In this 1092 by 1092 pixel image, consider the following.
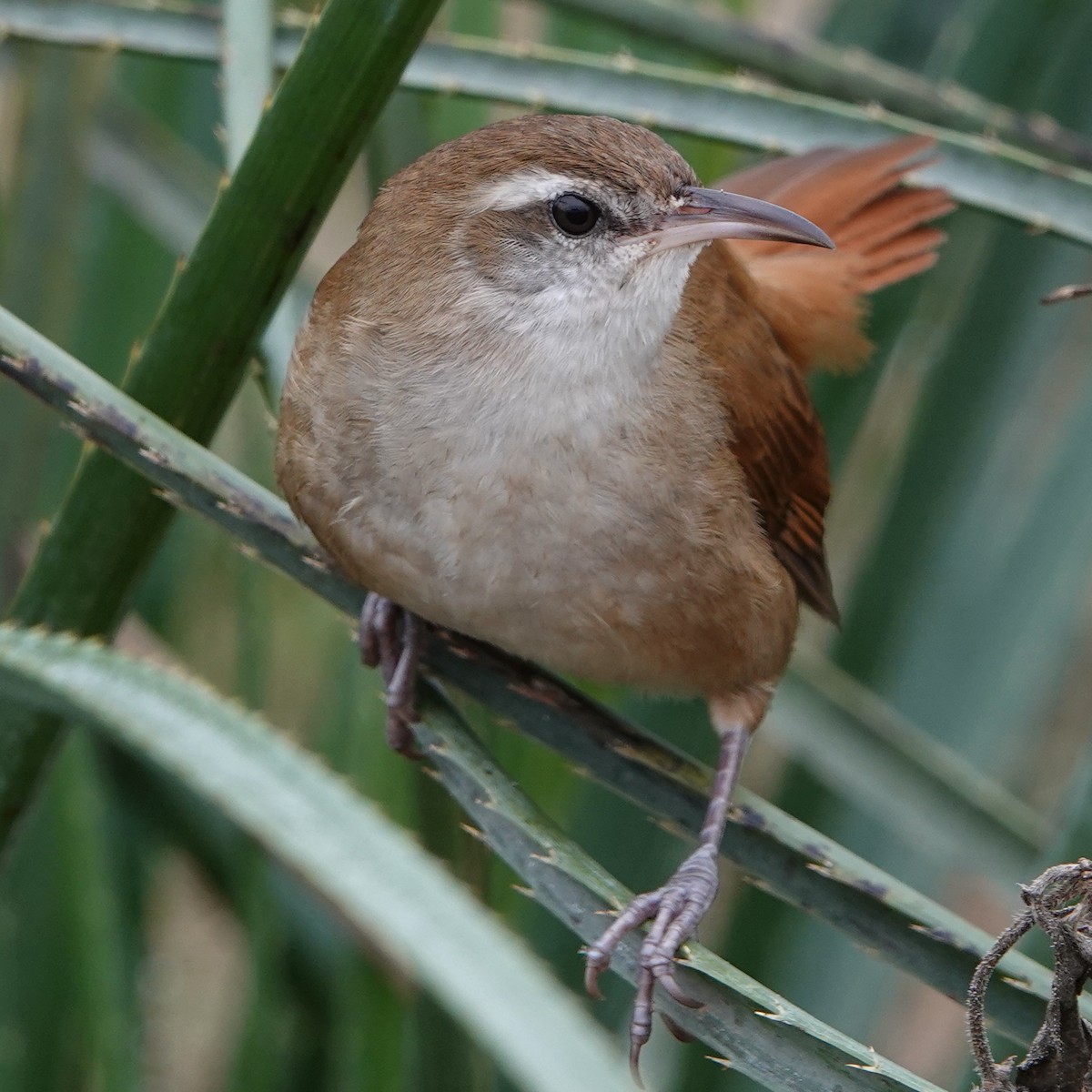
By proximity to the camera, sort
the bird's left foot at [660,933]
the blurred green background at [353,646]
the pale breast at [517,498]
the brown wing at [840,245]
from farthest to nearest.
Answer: the brown wing at [840,245] → the blurred green background at [353,646] → the pale breast at [517,498] → the bird's left foot at [660,933]

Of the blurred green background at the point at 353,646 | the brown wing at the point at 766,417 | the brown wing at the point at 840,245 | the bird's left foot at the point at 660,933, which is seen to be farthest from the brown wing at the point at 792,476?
the bird's left foot at the point at 660,933

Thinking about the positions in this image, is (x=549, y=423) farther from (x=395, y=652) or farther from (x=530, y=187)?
(x=395, y=652)

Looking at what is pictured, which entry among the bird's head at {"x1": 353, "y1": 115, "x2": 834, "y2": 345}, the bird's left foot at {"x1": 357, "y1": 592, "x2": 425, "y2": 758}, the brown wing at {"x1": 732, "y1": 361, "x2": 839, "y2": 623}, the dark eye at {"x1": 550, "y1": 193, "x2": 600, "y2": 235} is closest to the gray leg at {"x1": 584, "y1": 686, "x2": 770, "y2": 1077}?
the brown wing at {"x1": 732, "y1": 361, "x2": 839, "y2": 623}

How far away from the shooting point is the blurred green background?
2111 millimetres

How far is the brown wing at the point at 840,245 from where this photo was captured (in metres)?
2.30

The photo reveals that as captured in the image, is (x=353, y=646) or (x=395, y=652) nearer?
(x=395, y=652)

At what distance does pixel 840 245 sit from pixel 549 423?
2.95 ft

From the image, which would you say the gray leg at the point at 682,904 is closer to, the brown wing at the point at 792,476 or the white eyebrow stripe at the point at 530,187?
the brown wing at the point at 792,476

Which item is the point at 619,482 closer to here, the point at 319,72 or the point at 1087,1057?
the point at 319,72

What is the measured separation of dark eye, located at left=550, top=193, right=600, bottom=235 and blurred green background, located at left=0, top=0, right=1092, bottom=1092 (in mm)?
388

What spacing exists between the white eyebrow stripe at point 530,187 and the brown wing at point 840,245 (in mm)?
601

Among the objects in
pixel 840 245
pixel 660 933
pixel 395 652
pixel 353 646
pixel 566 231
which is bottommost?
pixel 660 933

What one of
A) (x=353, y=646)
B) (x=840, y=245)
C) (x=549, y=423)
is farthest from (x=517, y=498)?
(x=840, y=245)

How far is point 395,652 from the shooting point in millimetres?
1941
